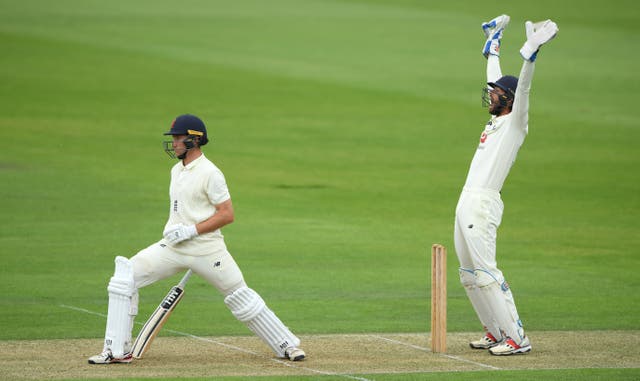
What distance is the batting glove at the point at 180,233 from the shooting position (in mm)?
9492

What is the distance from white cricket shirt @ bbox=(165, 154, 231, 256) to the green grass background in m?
1.86

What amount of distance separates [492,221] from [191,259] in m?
2.58

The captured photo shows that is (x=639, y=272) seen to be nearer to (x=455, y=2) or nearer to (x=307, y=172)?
(x=307, y=172)

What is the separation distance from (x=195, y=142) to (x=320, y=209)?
9.61 m

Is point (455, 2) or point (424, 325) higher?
point (455, 2)

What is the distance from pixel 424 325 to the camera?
11609mm

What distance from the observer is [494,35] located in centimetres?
1111

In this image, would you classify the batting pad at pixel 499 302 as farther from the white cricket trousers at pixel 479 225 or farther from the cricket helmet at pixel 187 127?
the cricket helmet at pixel 187 127

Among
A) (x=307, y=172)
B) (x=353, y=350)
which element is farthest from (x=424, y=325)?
(x=307, y=172)

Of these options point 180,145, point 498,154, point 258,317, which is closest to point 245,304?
point 258,317

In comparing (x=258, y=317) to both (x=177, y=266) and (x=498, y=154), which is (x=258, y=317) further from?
(x=498, y=154)

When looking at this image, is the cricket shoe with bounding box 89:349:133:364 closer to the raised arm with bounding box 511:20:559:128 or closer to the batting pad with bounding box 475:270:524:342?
the batting pad with bounding box 475:270:524:342

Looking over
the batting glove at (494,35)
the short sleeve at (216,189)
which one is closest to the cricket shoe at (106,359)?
the short sleeve at (216,189)

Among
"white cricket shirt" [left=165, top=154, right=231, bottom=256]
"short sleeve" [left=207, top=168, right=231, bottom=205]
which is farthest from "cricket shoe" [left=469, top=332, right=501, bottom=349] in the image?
"short sleeve" [left=207, top=168, right=231, bottom=205]
